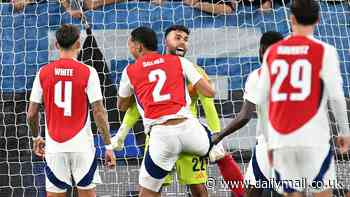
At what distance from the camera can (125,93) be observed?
303 inches

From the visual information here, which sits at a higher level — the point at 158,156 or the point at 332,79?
the point at 332,79

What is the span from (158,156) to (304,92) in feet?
6.76

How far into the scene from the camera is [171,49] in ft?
26.8

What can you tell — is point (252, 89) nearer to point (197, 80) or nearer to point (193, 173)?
Result: point (197, 80)

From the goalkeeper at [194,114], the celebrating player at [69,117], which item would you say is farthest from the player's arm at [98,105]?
the goalkeeper at [194,114]

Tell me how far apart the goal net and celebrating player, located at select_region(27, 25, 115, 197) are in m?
2.14

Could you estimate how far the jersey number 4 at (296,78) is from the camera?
5633 mm

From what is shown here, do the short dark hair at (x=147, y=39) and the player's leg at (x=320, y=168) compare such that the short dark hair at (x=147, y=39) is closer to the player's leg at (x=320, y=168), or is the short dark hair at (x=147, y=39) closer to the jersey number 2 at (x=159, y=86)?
the jersey number 2 at (x=159, y=86)

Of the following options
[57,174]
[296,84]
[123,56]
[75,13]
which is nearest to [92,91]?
[57,174]

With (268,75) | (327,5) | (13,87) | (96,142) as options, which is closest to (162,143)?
(268,75)

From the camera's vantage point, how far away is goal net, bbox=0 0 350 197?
31.7 feet

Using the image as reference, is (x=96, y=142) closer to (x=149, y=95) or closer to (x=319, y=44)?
(x=149, y=95)

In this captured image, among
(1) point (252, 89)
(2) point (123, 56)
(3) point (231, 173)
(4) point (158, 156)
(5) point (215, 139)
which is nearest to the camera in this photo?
(1) point (252, 89)

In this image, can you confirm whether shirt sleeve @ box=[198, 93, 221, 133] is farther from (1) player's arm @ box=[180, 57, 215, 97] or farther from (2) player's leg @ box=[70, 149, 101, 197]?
(2) player's leg @ box=[70, 149, 101, 197]
